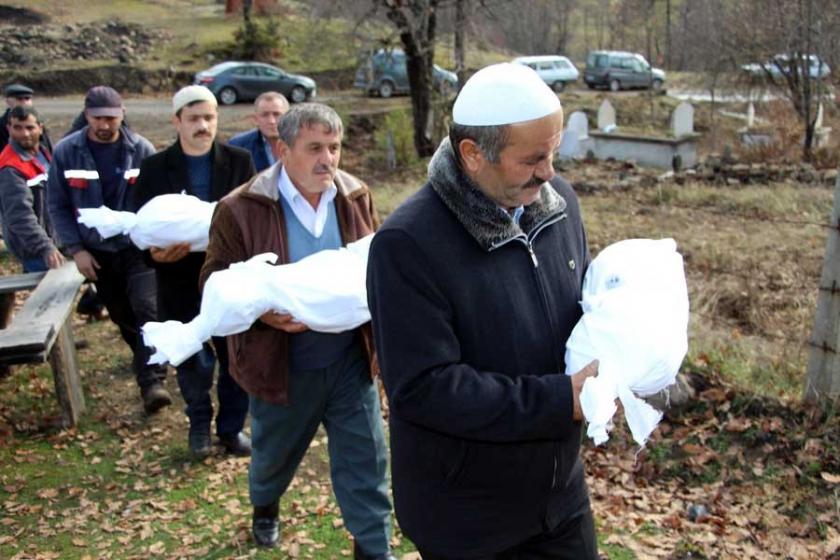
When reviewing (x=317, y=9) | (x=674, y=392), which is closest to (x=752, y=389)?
(x=674, y=392)

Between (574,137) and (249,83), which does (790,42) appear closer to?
(574,137)

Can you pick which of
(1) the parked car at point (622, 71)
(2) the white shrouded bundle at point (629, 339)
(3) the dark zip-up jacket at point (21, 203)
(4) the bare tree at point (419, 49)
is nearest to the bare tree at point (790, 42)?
(4) the bare tree at point (419, 49)

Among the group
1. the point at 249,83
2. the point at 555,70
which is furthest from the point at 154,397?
the point at 555,70

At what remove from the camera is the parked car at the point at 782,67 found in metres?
16.7

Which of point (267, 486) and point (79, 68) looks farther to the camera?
point (79, 68)

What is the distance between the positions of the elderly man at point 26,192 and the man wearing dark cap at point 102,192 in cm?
69

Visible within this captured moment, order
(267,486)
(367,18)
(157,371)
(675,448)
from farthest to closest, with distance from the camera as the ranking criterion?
(367,18) < (157,371) < (675,448) < (267,486)

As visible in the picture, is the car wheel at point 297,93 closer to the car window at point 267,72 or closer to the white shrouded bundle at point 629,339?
the car window at point 267,72

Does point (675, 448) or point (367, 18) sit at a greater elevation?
point (367, 18)

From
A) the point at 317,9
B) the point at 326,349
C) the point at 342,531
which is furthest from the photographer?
the point at 317,9

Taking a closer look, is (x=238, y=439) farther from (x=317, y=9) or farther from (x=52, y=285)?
(x=317, y=9)

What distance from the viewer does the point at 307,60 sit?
31.4 m

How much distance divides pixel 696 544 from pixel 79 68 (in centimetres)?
3001

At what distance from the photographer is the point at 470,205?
2199mm
